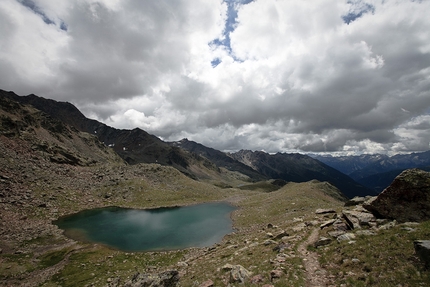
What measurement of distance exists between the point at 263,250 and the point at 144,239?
4024 centimetres

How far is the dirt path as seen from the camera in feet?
48.8

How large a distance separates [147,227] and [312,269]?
5886 centimetres

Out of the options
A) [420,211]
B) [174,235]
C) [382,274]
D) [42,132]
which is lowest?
[174,235]

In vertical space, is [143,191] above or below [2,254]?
above

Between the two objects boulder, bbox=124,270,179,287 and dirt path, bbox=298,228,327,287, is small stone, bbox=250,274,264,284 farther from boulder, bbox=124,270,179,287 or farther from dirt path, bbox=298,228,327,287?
boulder, bbox=124,270,179,287

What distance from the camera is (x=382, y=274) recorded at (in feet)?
42.6

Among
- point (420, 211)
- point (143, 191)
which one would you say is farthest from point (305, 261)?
point (143, 191)

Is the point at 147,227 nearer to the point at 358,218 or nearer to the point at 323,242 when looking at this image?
the point at 323,242

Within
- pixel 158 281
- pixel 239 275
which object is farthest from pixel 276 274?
pixel 158 281

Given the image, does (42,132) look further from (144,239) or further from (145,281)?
(145,281)

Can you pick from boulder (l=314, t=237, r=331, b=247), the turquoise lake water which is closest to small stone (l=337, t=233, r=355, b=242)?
boulder (l=314, t=237, r=331, b=247)

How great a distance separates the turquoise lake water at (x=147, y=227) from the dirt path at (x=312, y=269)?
3254cm

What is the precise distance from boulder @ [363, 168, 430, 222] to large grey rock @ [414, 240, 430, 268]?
9.64 meters

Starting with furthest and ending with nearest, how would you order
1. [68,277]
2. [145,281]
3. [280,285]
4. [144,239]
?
[144,239], [68,277], [145,281], [280,285]
